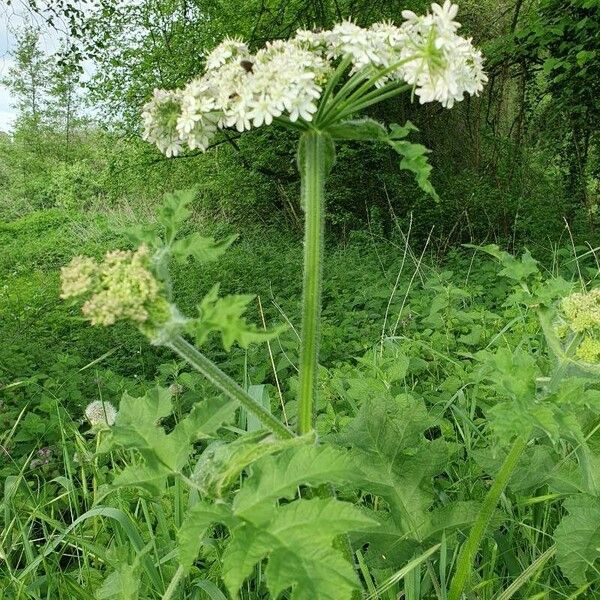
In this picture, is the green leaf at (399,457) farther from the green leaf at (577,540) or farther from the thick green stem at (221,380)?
the thick green stem at (221,380)

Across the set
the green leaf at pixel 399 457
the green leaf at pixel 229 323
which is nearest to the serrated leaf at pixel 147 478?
the green leaf at pixel 229 323

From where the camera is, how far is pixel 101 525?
260cm

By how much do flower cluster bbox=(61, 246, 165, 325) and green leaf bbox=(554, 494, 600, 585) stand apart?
1.24 m

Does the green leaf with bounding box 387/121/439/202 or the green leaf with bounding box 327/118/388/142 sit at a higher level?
the green leaf with bounding box 327/118/388/142

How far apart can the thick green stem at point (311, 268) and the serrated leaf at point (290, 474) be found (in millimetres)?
171

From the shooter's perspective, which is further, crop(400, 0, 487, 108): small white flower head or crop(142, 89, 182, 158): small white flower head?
crop(142, 89, 182, 158): small white flower head

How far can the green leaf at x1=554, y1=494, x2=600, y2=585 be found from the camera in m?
1.72

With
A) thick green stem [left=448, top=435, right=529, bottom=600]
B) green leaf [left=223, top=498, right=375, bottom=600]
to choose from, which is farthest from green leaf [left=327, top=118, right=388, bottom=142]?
thick green stem [left=448, top=435, right=529, bottom=600]

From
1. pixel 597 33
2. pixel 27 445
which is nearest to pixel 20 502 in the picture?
pixel 27 445

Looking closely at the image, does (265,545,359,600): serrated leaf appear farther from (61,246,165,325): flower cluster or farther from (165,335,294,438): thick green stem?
(61,246,165,325): flower cluster

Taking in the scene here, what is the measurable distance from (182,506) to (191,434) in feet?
3.55

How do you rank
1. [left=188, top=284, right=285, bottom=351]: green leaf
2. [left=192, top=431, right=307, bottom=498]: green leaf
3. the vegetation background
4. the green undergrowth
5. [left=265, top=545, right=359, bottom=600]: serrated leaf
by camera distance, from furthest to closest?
1. the vegetation background
2. the green undergrowth
3. [left=192, top=431, right=307, bottom=498]: green leaf
4. [left=265, top=545, right=359, bottom=600]: serrated leaf
5. [left=188, top=284, right=285, bottom=351]: green leaf

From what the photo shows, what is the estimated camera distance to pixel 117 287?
1.11m

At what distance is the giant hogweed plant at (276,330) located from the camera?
3.76 feet
